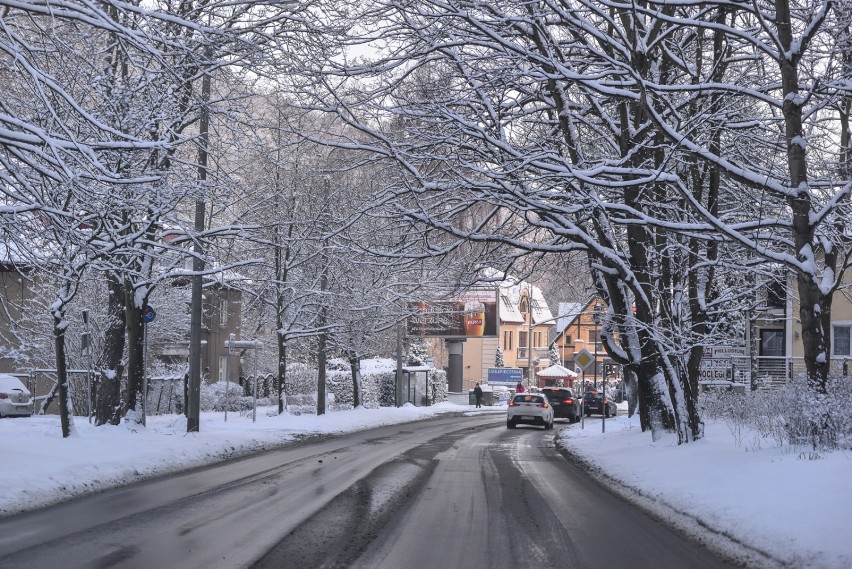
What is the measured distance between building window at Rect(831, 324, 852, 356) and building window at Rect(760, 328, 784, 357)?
4.65 meters

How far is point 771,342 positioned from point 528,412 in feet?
46.7

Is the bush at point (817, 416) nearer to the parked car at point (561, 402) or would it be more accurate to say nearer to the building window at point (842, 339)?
the building window at point (842, 339)

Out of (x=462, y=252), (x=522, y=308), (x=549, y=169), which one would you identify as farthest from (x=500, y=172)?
(x=522, y=308)

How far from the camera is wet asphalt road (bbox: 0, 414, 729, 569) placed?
28.0 ft

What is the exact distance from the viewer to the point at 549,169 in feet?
A: 43.9

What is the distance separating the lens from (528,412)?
127 ft

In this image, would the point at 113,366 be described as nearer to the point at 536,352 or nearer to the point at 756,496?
the point at 756,496

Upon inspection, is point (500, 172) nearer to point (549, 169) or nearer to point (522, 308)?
point (549, 169)

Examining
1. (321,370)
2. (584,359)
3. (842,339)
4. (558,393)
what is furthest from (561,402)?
(584,359)

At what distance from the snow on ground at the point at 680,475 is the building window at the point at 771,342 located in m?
22.9

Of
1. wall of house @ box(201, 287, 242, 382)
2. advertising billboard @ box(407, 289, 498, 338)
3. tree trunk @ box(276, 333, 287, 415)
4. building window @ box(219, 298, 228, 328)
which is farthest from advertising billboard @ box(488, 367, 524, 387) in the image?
tree trunk @ box(276, 333, 287, 415)

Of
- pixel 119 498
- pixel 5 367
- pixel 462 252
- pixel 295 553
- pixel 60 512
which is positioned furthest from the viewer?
pixel 5 367

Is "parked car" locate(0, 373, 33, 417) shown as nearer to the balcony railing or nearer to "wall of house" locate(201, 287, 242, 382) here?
"wall of house" locate(201, 287, 242, 382)

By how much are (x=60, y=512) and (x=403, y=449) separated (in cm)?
1277
